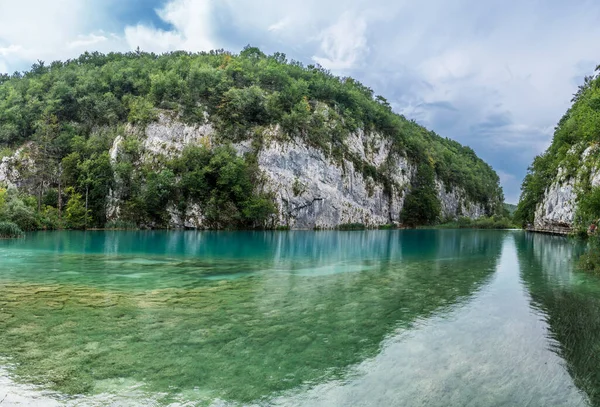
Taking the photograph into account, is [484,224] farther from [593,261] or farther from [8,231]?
[8,231]

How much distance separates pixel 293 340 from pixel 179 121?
225 feet

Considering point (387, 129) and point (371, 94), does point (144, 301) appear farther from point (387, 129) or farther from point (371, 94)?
point (371, 94)

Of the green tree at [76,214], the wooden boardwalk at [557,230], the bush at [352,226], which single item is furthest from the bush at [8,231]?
the wooden boardwalk at [557,230]

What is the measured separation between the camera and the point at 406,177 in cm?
10106

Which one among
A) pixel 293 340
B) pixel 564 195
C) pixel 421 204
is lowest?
pixel 293 340

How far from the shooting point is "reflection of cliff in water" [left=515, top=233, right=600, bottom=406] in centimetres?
830

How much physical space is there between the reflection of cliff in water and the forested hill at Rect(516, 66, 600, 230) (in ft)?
15.3

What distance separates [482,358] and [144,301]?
380 inches

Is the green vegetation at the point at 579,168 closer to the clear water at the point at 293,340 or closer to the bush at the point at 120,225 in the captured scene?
the clear water at the point at 293,340

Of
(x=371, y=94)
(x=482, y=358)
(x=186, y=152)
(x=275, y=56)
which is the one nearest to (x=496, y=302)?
(x=482, y=358)

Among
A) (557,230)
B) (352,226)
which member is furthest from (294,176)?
(557,230)

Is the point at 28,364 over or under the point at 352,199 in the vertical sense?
under

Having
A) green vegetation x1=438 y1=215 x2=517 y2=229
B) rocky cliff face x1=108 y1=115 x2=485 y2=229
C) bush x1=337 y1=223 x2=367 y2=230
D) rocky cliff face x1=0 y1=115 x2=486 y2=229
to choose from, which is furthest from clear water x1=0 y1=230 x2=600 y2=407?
green vegetation x1=438 y1=215 x2=517 y2=229

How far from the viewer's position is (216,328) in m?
10.4
